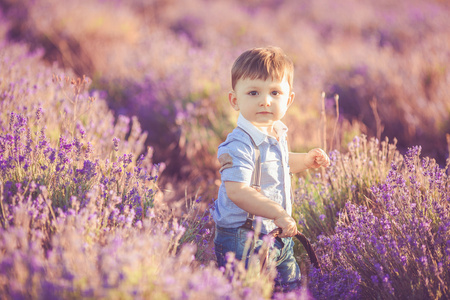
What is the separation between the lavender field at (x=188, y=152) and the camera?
1498 mm

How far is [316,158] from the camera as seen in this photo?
2.24m

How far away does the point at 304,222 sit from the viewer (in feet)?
8.36

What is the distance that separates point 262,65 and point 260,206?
2.37 ft

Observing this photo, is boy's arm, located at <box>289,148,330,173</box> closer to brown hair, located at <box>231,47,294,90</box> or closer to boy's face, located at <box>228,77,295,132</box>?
boy's face, located at <box>228,77,295,132</box>

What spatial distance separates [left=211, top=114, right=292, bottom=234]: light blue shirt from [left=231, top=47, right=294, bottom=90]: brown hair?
0.81 feet

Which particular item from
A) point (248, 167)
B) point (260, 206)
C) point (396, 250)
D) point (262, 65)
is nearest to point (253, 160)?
point (248, 167)

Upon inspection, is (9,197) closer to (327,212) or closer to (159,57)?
(327,212)

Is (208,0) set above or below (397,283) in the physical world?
above

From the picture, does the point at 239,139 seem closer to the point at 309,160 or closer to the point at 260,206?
the point at 260,206

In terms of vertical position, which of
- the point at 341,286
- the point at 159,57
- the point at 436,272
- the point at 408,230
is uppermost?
the point at 159,57

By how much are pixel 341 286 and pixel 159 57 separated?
4.69 meters

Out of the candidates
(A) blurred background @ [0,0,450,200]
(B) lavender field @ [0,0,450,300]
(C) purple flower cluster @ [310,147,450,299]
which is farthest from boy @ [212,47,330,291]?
(A) blurred background @ [0,0,450,200]

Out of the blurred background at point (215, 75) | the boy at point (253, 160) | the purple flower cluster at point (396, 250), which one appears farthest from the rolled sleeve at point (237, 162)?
the purple flower cluster at point (396, 250)

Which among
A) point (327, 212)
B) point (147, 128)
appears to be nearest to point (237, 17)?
point (147, 128)
